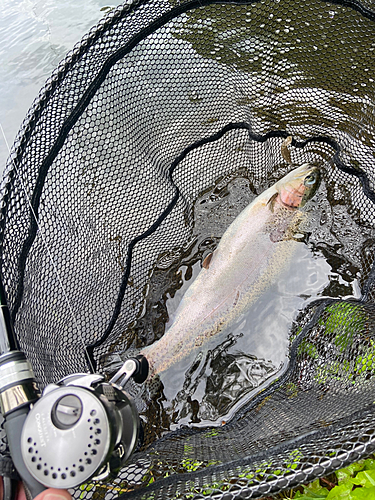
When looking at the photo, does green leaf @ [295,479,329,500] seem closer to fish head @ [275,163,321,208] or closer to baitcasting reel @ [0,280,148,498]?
baitcasting reel @ [0,280,148,498]

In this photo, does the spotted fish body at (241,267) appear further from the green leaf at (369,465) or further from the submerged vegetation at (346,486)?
the green leaf at (369,465)

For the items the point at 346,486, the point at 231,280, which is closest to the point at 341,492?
the point at 346,486

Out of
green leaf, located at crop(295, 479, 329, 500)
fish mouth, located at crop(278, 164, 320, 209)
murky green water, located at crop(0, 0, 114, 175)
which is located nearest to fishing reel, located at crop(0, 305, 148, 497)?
green leaf, located at crop(295, 479, 329, 500)

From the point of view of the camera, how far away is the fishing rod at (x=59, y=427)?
3.40 feet

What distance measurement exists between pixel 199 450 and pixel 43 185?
1.55m

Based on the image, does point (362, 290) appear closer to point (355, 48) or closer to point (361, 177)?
point (361, 177)

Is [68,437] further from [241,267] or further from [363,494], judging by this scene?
[241,267]

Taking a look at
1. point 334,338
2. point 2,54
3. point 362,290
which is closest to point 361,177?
point 362,290

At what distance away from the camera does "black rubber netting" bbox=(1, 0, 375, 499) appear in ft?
5.21

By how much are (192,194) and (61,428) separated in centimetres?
216

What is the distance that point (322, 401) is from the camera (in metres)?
1.90

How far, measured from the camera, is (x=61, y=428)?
1.05 metres

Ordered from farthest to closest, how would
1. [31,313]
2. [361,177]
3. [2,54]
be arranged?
[2,54] < [361,177] < [31,313]

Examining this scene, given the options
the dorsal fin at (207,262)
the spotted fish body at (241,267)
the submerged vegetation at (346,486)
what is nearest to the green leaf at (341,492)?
the submerged vegetation at (346,486)
